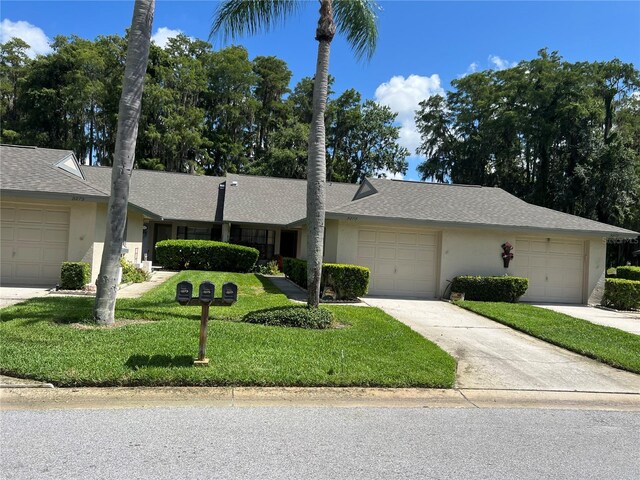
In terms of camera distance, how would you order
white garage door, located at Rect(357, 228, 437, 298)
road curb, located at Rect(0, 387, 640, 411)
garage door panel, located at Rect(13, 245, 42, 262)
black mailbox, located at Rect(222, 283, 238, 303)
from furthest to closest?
white garage door, located at Rect(357, 228, 437, 298)
garage door panel, located at Rect(13, 245, 42, 262)
black mailbox, located at Rect(222, 283, 238, 303)
road curb, located at Rect(0, 387, 640, 411)

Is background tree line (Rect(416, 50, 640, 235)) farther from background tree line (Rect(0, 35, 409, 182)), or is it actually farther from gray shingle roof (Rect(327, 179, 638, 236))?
gray shingle roof (Rect(327, 179, 638, 236))

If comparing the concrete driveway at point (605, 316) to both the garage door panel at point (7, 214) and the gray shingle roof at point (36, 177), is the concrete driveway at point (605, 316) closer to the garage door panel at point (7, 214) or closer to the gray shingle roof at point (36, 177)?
the gray shingle roof at point (36, 177)

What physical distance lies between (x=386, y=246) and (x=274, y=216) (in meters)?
10.7

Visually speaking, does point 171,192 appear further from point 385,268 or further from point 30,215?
point 385,268

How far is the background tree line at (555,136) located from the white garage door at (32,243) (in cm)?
3521

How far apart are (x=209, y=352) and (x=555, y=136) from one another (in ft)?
123

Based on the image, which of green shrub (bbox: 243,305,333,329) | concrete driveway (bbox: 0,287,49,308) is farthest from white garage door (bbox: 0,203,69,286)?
green shrub (bbox: 243,305,333,329)

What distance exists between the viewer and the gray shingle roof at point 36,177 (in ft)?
40.8

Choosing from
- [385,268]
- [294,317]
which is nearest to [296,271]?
[385,268]

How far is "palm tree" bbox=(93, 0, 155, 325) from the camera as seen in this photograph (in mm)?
7957

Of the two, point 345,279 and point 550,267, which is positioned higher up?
point 550,267

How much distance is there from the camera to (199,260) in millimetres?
21562

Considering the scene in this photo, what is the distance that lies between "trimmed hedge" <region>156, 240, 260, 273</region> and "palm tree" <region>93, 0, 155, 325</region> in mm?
13509

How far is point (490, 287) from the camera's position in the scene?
14789 millimetres
